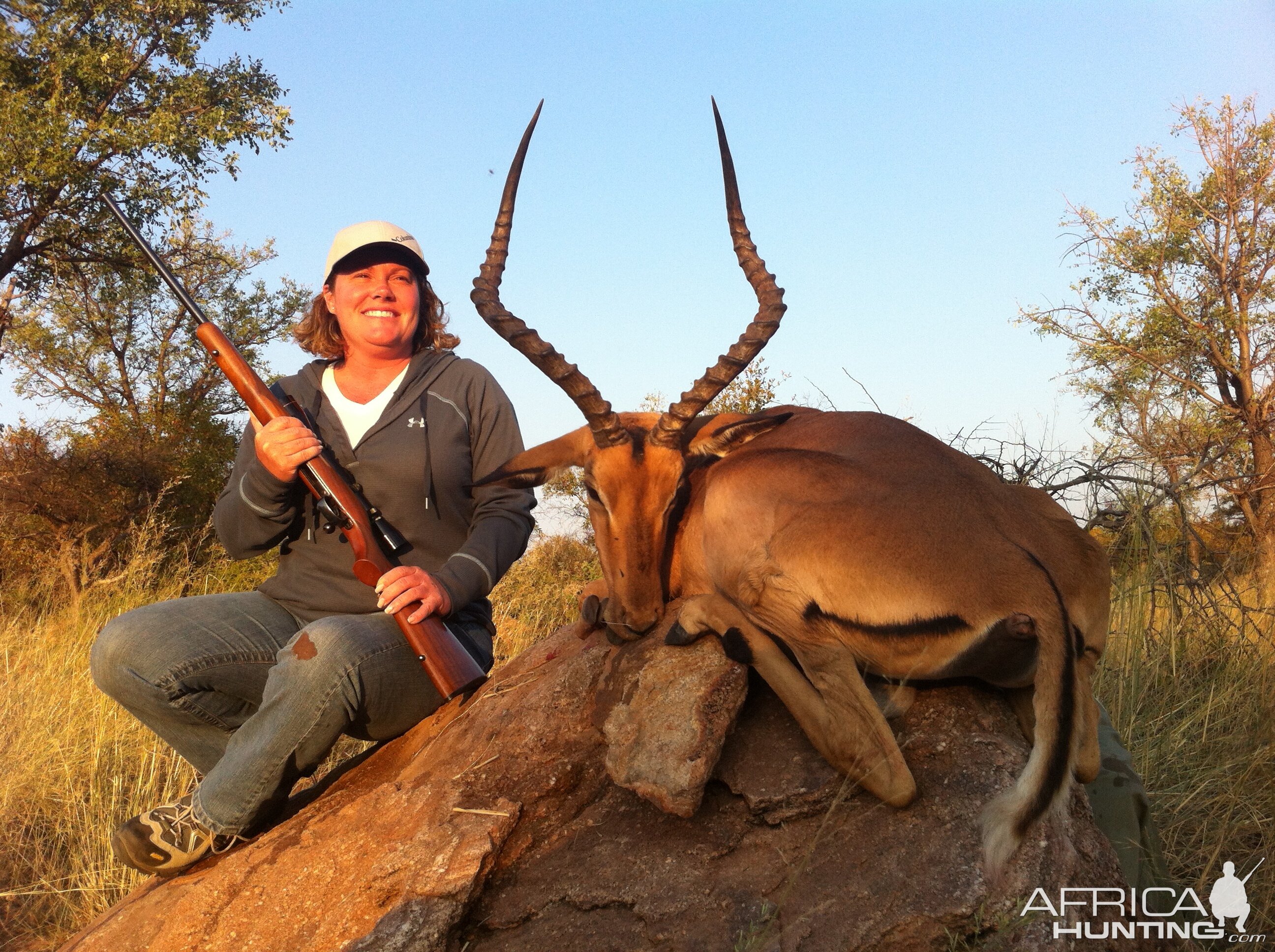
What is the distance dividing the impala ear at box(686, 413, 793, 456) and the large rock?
133cm

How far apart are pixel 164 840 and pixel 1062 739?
3.15 metres

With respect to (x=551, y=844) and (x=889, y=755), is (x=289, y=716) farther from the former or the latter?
(x=889, y=755)

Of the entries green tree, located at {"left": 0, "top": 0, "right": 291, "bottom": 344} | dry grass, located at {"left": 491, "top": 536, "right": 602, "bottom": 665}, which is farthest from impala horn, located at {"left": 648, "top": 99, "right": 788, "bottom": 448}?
green tree, located at {"left": 0, "top": 0, "right": 291, "bottom": 344}

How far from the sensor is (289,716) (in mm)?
3996

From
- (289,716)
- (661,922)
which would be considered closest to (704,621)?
(661,922)

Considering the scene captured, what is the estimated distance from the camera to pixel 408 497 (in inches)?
194

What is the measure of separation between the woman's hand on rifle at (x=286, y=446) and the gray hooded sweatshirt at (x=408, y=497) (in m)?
0.09

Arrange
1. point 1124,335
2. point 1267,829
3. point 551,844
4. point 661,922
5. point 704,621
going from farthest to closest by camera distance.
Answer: point 1124,335 → point 1267,829 → point 704,621 → point 551,844 → point 661,922

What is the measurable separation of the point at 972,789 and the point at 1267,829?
2.18 metres

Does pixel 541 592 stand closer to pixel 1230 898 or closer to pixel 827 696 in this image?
pixel 827 696

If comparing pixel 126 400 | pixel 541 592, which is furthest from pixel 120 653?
pixel 126 400

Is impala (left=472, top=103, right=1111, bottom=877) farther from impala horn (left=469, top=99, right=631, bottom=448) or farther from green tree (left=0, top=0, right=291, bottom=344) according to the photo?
green tree (left=0, top=0, right=291, bottom=344)

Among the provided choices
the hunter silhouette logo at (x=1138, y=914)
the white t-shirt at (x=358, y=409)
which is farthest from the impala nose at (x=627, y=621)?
the hunter silhouette logo at (x=1138, y=914)

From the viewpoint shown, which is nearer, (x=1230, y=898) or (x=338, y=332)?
(x=1230, y=898)
